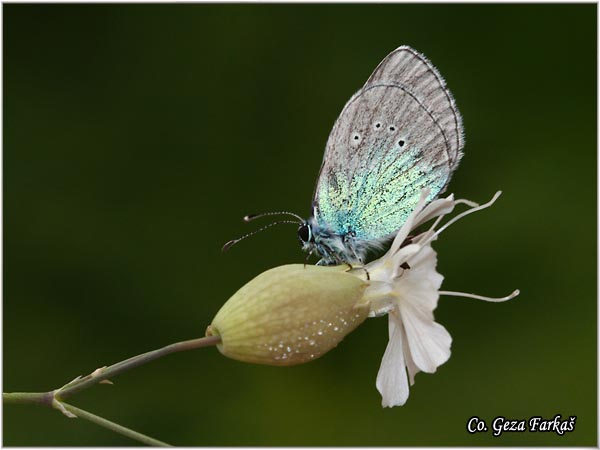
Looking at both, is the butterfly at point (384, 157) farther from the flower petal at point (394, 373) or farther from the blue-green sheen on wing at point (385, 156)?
the flower petal at point (394, 373)

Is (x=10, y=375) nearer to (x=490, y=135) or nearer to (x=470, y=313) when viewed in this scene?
(x=470, y=313)

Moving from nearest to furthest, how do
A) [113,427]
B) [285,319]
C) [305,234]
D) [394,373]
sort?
[113,427] < [285,319] < [394,373] < [305,234]

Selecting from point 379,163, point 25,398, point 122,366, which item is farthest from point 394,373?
point 25,398

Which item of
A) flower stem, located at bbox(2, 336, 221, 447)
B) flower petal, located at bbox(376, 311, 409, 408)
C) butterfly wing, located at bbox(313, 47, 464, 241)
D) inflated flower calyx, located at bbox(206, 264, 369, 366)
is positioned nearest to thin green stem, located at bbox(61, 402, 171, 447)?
flower stem, located at bbox(2, 336, 221, 447)

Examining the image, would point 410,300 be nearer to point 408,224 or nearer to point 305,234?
point 408,224

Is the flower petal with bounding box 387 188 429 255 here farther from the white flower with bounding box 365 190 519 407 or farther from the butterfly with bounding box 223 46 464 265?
the butterfly with bounding box 223 46 464 265

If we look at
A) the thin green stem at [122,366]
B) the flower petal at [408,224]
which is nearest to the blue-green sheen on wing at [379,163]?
the flower petal at [408,224]
